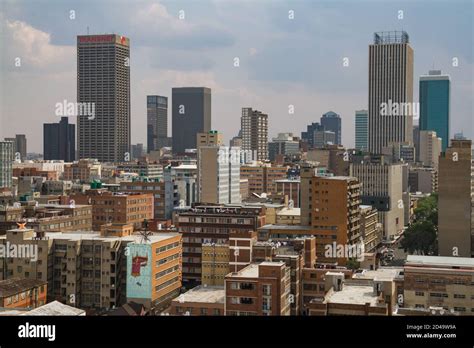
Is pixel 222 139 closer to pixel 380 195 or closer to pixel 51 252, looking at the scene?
pixel 380 195

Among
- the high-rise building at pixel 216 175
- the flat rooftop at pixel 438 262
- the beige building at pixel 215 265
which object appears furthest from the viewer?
the high-rise building at pixel 216 175

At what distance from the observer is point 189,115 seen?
32.8 meters

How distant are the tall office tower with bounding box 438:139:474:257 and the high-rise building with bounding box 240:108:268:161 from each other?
2085cm

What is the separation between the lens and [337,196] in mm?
12250

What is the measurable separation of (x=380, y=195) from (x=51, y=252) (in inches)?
517

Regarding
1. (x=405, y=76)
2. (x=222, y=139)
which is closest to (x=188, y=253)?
(x=222, y=139)

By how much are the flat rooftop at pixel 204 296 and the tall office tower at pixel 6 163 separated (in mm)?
14725

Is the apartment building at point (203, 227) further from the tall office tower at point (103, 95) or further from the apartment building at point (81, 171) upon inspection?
the tall office tower at point (103, 95)

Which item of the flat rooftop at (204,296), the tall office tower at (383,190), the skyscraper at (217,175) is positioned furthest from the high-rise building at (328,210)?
the tall office tower at (383,190)

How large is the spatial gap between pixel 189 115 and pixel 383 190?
1496 centimetres

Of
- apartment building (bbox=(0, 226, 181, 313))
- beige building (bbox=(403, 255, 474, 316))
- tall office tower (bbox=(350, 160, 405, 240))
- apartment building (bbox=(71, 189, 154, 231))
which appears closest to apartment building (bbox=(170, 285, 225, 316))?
apartment building (bbox=(0, 226, 181, 313))

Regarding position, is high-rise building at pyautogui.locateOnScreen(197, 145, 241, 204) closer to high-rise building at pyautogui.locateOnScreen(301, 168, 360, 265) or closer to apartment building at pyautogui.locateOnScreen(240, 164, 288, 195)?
high-rise building at pyautogui.locateOnScreen(301, 168, 360, 265)

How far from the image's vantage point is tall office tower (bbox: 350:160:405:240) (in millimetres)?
19656

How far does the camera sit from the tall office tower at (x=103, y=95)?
33375 millimetres
